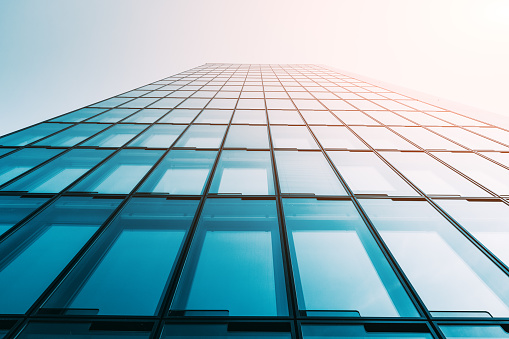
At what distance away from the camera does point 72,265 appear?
349 cm

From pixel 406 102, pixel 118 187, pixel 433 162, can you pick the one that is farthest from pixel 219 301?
pixel 406 102

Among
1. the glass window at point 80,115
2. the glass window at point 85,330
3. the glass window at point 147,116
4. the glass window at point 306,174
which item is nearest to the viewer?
the glass window at point 85,330

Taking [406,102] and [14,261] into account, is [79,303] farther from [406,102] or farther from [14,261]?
[406,102]

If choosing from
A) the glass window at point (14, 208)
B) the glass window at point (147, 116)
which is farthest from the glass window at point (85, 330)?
the glass window at point (147, 116)

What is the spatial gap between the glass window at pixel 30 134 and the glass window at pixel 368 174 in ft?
30.2

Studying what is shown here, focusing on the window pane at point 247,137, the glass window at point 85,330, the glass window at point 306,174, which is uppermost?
the window pane at point 247,137

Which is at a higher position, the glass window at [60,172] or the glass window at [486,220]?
the glass window at [60,172]

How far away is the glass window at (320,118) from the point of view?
30.4 feet

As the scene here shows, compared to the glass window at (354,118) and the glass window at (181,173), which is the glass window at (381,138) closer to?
the glass window at (354,118)

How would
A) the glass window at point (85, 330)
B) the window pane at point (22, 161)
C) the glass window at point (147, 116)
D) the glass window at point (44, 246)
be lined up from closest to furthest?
1. the glass window at point (85, 330)
2. the glass window at point (44, 246)
3. the window pane at point (22, 161)
4. the glass window at point (147, 116)

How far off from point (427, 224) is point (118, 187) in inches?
239

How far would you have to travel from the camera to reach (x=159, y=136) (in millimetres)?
8117

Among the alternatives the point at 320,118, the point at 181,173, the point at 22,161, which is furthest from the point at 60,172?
the point at 320,118

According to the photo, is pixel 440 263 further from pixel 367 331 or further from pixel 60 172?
pixel 60 172
